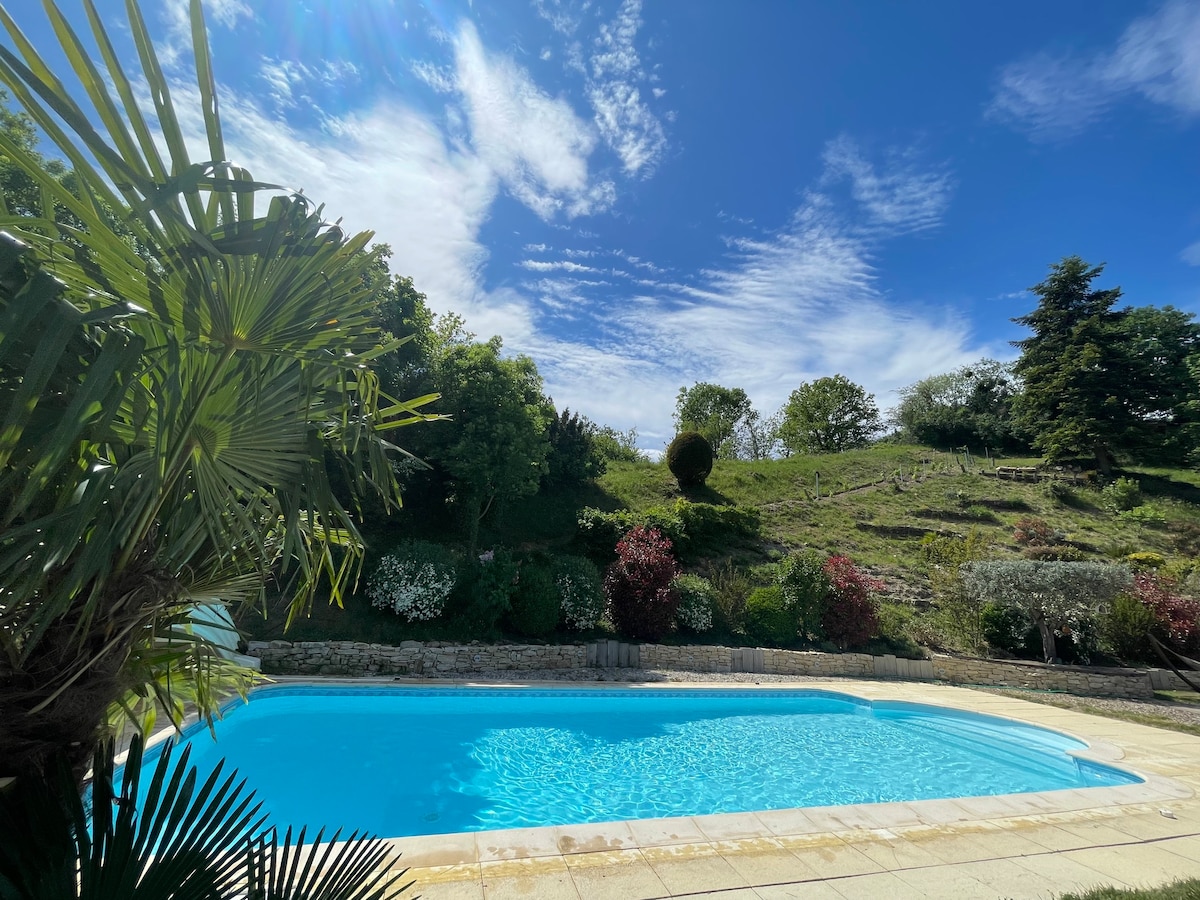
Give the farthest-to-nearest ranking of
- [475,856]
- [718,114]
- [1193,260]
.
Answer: [1193,260] → [718,114] → [475,856]

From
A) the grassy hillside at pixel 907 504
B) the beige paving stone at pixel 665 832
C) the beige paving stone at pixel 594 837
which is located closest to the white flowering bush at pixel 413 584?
the beige paving stone at pixel 594 837

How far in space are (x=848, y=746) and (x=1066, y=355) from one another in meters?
29.0

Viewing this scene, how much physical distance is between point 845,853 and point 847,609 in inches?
341

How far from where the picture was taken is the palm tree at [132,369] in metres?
1.24

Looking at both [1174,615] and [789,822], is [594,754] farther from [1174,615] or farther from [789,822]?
[1174,615]

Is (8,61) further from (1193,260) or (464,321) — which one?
(1193,260)

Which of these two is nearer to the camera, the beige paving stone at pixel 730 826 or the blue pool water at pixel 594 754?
the beige paving stone at pixel 730 826

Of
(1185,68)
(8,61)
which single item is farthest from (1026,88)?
(8,61)

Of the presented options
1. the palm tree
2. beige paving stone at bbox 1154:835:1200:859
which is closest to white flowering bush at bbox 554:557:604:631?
beige paving stone at bbox 1154:835:1200:859

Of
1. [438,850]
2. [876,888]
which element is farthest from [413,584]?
[876,888]

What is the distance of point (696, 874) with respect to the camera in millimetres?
3215

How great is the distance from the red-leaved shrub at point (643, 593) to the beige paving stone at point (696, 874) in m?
7.34

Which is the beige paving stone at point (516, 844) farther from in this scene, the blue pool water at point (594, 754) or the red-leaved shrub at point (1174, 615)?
the red-leaved shrub at point (1174, 615)

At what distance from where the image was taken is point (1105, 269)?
27.3m
